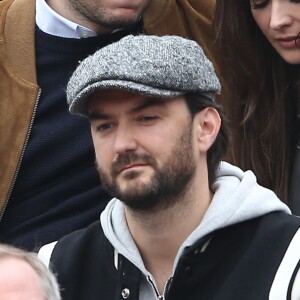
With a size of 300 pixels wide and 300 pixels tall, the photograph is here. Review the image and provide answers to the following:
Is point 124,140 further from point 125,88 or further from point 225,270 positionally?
point 225,270

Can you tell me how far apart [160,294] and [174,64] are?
1.90 feet

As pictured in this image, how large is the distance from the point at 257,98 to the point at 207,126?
32.8 inches

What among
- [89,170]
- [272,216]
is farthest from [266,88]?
[272,216]

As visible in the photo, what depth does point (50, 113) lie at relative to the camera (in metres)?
3.98

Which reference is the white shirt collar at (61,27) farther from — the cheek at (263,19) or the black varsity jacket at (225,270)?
the black varsity jacket at (225,270)

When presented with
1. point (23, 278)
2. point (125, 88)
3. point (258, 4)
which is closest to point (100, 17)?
point (258, 4)

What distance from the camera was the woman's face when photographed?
3.69m

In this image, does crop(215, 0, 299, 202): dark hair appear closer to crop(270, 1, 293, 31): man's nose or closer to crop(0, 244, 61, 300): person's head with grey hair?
crop(270, 1, 293, 31): man's nose

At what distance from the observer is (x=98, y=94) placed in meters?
3.01

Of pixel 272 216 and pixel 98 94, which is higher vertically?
pixel 98 94

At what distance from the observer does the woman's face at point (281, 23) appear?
369cm

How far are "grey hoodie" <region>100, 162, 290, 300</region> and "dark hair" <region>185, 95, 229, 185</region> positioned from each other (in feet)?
0.10

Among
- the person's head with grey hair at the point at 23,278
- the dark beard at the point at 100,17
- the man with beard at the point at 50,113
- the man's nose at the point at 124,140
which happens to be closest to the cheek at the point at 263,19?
the man with beard at the point at 50,113

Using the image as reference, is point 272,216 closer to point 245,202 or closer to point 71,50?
point 245,202
